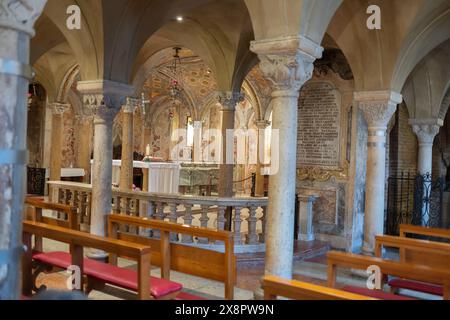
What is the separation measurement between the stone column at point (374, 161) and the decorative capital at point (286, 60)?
2590 mm

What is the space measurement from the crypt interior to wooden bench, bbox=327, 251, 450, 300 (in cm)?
3

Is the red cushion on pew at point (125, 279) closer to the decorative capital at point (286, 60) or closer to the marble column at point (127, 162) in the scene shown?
the decorative capital at point (286, 60)

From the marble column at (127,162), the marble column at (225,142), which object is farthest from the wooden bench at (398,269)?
the marble column at (127,162)

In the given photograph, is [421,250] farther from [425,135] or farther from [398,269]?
[425,135]

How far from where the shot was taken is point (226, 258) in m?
3.81

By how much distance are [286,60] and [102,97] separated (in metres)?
3.06

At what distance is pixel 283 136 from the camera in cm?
432

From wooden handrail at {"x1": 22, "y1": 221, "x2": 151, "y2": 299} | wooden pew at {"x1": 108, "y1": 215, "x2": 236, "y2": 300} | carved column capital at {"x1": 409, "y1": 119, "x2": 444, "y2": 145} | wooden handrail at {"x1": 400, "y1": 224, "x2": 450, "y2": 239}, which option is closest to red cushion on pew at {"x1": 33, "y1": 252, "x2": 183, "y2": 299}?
wooden handrail at {"x1": 22, "y1": 221, "x2": 151, "y2": 299}

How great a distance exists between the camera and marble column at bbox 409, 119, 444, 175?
1048 centimetres

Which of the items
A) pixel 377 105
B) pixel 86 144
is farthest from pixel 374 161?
pixel 86 144

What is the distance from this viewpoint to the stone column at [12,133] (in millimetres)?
2043

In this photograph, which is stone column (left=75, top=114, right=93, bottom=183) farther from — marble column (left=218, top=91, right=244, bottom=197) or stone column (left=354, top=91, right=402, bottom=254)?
stone column (left=354, top=91, right=402, bottom=254)

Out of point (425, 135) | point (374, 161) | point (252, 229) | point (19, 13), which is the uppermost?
point (425, 135)
